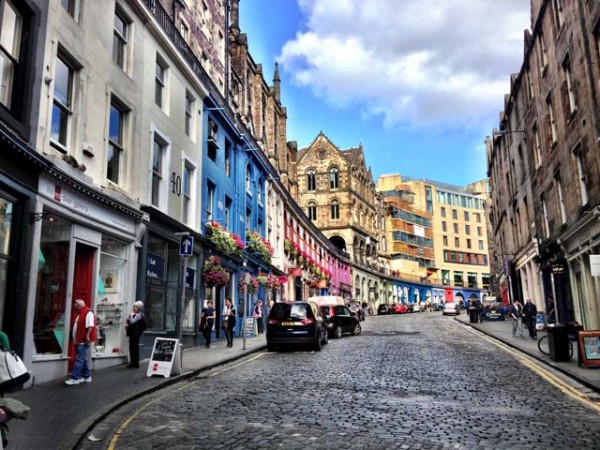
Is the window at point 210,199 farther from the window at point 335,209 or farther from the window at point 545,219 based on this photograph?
the window at point 335,209

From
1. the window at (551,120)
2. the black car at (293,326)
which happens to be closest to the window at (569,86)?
the window at (551,120)

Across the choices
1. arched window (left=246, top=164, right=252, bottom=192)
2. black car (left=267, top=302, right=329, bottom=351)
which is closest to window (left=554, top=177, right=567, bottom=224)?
black car (left=267, top=302, right=329, bottom=351)

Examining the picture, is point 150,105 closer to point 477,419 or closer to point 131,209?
point 131,209

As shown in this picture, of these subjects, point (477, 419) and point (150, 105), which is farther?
point (150, 105)

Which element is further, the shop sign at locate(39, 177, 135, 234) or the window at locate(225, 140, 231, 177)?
the window at locate(225, 140, 231, 177)

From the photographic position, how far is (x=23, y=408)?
412 centimetres

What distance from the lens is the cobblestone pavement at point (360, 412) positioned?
611 cm

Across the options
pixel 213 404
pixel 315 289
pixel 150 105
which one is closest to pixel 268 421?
pixel 213 404

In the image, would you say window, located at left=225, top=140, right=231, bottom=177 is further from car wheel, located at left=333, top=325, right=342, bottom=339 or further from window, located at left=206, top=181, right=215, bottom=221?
car wheel, located at left=333, top=325, right=342, bottom=339

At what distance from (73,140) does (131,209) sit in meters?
2.57

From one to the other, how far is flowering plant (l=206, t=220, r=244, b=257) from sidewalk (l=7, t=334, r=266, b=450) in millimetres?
7547

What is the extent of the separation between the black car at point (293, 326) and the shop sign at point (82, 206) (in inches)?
230

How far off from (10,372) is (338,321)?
64.2 feet

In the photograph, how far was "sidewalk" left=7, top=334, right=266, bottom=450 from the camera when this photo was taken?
613cm
